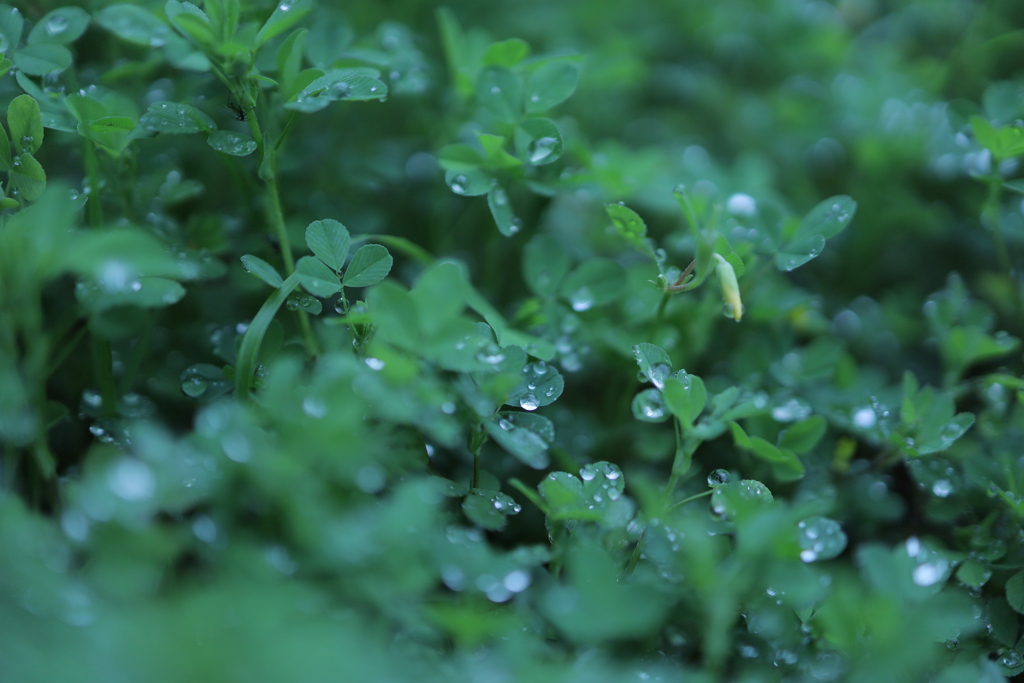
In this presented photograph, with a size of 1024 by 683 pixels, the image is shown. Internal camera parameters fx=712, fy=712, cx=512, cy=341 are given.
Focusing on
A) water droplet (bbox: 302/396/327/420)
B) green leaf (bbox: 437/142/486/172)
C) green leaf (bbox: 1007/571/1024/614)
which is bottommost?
green leaf (bbox: 1007/571/1024/614)

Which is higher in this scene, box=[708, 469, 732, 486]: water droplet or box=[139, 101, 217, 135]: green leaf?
box=[139, 101, 217, 135]: green leaf

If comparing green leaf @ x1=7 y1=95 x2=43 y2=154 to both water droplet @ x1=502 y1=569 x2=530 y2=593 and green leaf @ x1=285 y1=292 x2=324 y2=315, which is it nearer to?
green leaf @ x1=285 y1=292 x2=324 y2=315

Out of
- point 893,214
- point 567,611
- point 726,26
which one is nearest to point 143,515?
point 567,611

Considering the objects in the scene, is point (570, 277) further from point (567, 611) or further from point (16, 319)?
point (16, 319)

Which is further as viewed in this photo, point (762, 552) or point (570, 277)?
point (570, 277)

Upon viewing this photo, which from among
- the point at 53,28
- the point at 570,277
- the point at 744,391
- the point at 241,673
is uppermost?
the point at 53,28

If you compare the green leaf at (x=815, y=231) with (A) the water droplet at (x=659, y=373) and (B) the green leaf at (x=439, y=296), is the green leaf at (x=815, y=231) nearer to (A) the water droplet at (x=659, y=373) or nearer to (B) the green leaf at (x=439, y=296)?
(A) the water droplet at (x=659, y=373)

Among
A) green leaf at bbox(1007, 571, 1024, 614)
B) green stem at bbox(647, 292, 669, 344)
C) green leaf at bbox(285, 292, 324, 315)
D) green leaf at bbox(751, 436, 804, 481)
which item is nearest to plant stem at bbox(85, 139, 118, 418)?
green leaf at bbox(285, 292, 324, 315)
